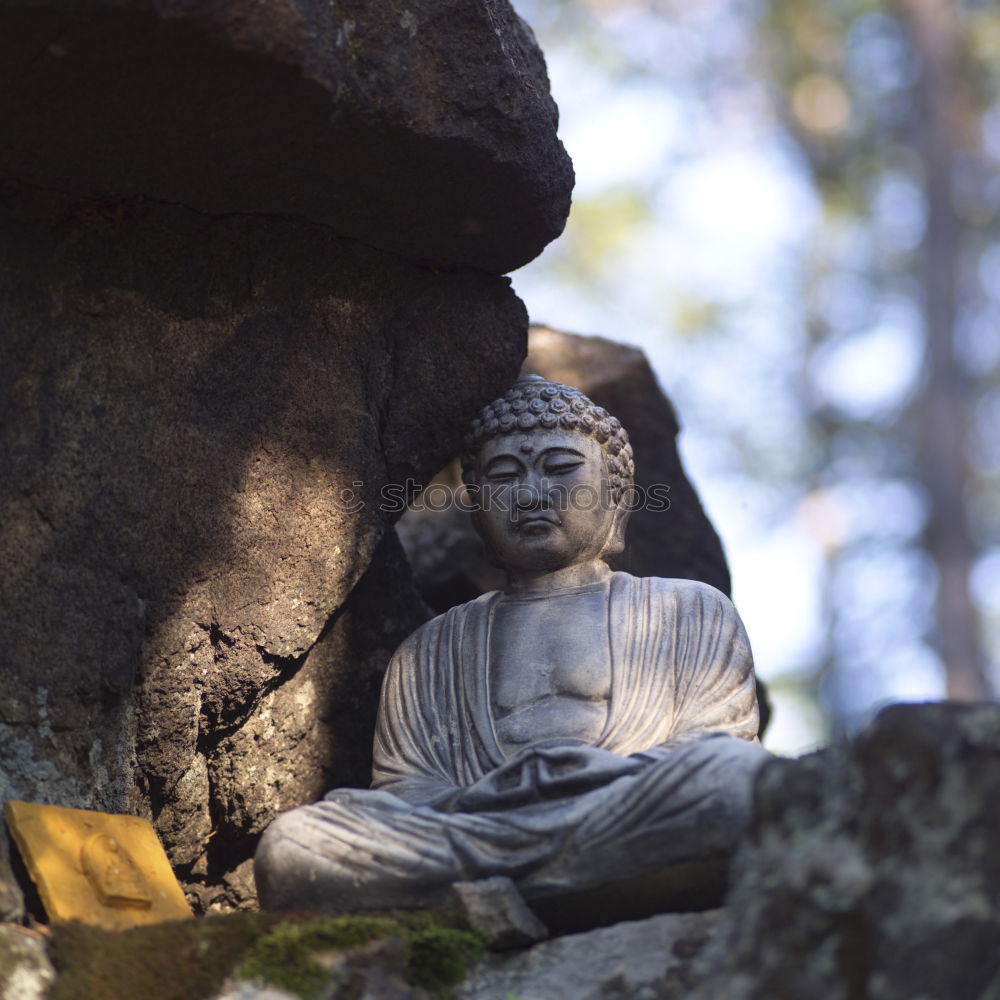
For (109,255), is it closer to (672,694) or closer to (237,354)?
(237,354)

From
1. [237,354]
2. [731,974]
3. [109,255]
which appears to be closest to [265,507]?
[237,354]

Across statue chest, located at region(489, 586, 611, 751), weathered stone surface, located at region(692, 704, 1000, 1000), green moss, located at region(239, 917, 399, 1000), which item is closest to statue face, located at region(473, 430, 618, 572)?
statue chest, located at region(489, 586, 611, 751)

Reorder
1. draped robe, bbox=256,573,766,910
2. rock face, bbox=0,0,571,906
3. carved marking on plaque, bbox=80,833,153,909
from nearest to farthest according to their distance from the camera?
draped robe, bbox=256,573,766,910, carved marking on plaque, bbox=80,833,153,909, rock face, bbox=0,0,571,906

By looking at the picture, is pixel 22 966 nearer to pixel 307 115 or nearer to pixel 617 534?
pixel 307 115

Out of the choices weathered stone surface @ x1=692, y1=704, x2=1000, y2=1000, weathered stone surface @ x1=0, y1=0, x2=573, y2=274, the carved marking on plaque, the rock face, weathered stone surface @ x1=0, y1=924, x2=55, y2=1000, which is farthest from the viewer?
the rock face

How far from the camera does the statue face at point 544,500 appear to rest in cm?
620

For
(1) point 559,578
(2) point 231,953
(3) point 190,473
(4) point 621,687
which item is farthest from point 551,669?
(2) point 231,953

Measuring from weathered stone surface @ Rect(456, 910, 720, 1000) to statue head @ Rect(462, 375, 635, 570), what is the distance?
1.86 m

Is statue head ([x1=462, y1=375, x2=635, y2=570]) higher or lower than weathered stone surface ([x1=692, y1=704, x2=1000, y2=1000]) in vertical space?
higher

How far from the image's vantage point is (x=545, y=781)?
204 inches

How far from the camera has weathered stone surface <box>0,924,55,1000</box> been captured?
4.28 metres

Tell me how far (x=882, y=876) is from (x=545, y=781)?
1.63m

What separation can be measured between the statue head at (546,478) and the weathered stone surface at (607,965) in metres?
1.86

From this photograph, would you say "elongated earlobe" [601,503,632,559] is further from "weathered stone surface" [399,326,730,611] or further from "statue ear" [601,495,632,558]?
"weathered stone surface" [399,326,730,611]
